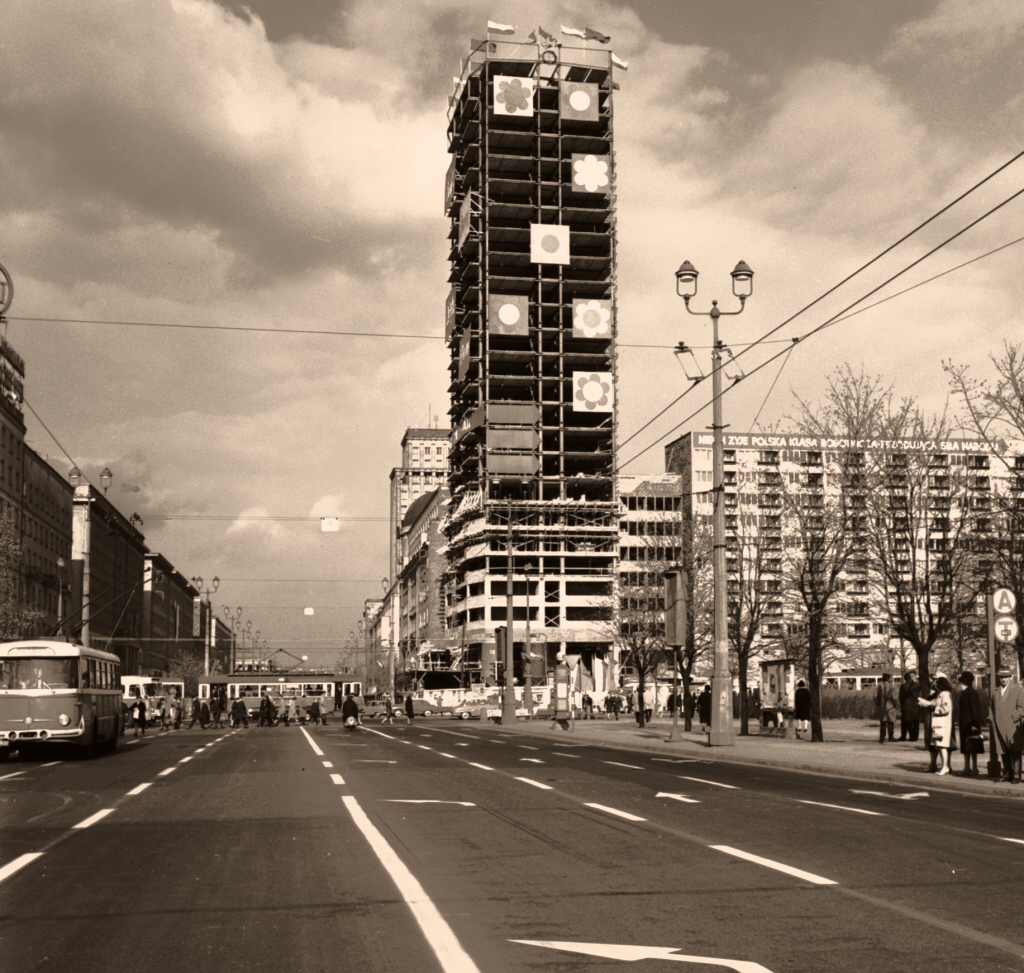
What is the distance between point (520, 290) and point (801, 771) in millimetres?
108929

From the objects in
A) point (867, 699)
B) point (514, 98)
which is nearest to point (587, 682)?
point (867, 699)

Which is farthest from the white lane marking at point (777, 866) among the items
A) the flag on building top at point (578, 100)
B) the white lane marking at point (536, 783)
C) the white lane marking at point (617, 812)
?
the flag on building top at point (578, 100)

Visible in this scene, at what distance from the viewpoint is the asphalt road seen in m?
7.00

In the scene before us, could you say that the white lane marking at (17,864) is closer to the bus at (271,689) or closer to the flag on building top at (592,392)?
the bus at (271,689)

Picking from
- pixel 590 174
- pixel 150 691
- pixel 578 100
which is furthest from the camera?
pixel 590 174

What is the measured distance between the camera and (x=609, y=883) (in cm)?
944

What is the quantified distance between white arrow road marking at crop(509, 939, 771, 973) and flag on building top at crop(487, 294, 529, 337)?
391 ft

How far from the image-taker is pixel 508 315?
126 metres

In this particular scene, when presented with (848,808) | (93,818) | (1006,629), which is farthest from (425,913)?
(1006,629)

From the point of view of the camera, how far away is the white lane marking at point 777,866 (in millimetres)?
9469

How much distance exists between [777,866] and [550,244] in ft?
393

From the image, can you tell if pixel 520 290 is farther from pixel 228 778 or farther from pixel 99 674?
pixel 228 778

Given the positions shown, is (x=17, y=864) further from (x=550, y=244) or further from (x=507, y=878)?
(x=550, y=244)

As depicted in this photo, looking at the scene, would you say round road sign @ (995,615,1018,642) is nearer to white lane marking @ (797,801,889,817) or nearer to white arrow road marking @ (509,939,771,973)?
white lane marking @ (797,801,889,817)
